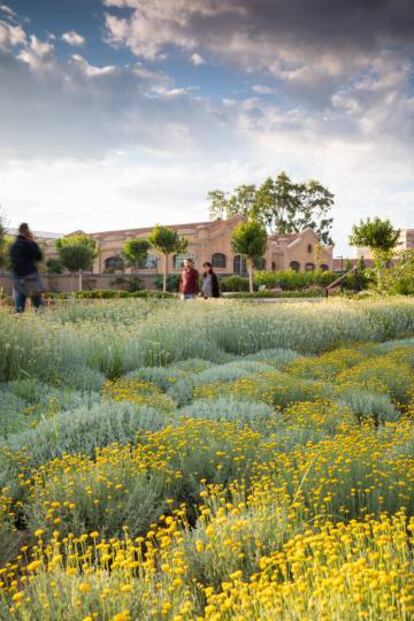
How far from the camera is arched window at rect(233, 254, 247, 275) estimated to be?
179 feet

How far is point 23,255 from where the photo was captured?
471 inches

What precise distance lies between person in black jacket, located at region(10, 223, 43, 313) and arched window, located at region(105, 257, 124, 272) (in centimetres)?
4720

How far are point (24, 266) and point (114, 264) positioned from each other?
48.7m

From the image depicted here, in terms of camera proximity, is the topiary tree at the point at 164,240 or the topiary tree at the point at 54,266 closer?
the topiary tree at the point at 164,240

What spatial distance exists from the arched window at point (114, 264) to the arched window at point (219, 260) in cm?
1146

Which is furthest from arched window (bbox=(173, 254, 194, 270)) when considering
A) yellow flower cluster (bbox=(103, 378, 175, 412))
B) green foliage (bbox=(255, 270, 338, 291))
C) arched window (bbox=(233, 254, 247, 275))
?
yellow flower cluster (bbox=(103, 378, 175, 412))

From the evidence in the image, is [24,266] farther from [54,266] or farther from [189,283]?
[54,266]

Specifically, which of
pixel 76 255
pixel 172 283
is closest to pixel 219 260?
pixel 172 283

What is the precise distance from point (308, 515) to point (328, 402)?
2.86 metres

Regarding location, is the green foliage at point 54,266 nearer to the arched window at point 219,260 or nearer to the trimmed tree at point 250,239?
the arched window at point 219,260

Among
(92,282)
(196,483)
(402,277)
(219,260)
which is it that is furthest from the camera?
(219,260)

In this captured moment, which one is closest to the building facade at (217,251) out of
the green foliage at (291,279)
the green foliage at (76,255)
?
the green foliage at (291,279)

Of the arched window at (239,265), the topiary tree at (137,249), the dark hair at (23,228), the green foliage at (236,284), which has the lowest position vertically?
the green foliage at (236,284)

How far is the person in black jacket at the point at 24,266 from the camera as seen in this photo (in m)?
11.9
